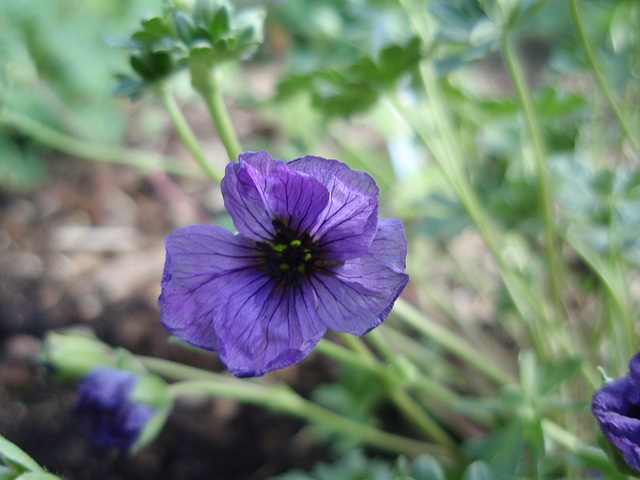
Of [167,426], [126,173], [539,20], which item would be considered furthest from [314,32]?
[167,426]

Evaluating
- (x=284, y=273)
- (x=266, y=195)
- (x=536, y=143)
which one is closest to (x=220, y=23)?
(x=266, y=195)

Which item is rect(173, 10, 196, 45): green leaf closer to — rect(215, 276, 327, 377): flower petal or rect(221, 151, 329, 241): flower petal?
rect(221, 151, 329, 241): flower petal

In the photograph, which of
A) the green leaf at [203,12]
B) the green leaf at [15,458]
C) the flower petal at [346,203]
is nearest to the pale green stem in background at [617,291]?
the flower petal at [346,203]

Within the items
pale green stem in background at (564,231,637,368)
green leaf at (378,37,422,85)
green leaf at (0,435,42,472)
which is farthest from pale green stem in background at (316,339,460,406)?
green leaf at (378,37,422,85)

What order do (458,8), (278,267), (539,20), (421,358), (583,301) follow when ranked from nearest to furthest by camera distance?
(278,267), (458,8), (421,358), (583,301), (539,20)

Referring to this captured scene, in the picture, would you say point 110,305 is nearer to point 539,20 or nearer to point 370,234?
point 370,234

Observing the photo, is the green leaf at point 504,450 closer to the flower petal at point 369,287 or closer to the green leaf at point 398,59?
the flower petal at point 369,287
